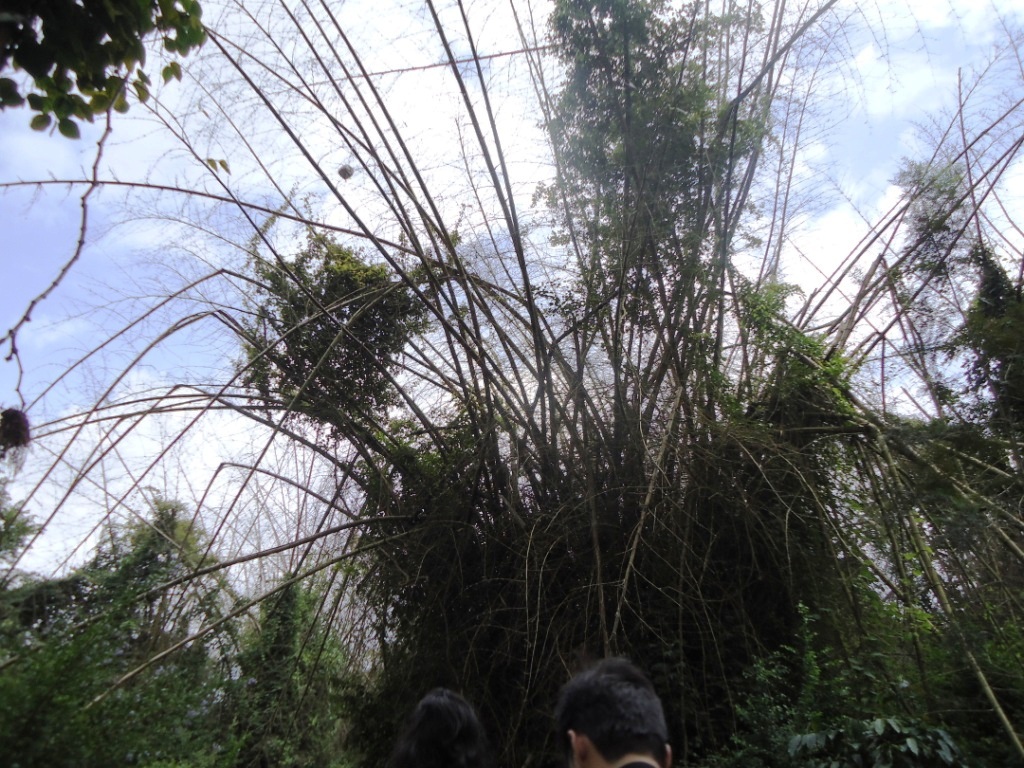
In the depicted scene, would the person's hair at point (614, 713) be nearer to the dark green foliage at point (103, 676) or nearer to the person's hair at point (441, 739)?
the person's hair at point (441, 739)

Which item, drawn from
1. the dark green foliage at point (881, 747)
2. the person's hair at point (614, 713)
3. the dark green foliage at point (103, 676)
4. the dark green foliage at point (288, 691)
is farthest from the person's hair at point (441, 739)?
the dark green foliage at point (288, 691)

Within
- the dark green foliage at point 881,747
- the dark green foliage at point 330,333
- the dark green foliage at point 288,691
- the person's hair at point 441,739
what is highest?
the dark green foliage at point 330,333

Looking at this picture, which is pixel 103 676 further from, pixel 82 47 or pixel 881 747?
pixel 881 747

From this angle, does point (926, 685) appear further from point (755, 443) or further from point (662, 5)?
point (662, 5)

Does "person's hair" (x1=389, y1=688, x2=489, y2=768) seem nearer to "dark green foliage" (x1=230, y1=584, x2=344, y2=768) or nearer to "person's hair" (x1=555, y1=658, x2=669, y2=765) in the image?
"person's hair" (x1=555, y1=658, x2=669, y2=765)

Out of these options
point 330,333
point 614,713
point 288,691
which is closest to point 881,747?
point 614,713

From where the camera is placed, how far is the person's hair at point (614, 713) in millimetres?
1432

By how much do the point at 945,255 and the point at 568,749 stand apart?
4.27m

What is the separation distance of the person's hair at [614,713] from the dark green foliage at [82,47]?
152 cm

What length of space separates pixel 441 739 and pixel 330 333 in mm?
2760

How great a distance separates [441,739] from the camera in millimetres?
1640

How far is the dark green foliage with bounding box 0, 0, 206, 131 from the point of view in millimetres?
1523

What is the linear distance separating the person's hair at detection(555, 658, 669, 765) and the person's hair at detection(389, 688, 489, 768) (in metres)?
0.21

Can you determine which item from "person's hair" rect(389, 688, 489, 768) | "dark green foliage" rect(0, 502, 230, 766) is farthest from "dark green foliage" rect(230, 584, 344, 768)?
"person's hair" rect(389, 688, 489, 768)
